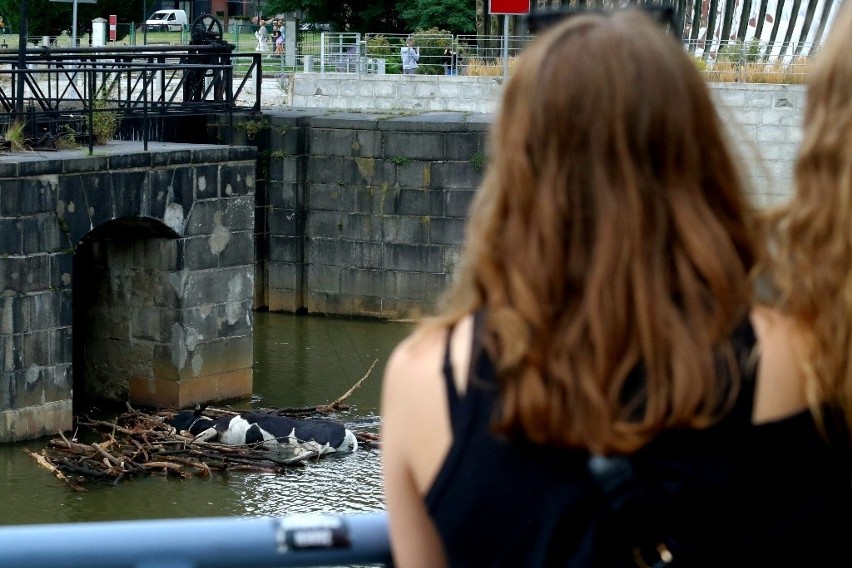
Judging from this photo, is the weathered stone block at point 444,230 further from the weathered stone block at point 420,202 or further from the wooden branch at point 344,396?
the wooden branch at point 344,396

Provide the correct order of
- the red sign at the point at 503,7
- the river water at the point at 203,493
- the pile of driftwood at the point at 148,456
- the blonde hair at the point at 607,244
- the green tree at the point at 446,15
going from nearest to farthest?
the blonde hair at the point at 607,244, the river water at the point at 203,493, the pile of driftwood at the point at 148,456, the red sign at the point at 503,7, the green tree at the point at 446,15

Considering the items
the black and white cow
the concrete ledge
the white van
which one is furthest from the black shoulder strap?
the white van

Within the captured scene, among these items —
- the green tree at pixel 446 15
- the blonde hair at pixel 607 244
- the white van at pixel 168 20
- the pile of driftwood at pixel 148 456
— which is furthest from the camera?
the white van at pixel 168 20

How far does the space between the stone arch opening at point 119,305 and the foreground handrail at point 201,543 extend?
32.4 ft

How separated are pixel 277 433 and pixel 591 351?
9243 mm

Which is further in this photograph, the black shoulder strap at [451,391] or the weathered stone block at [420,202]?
the weathered stone block at [420,202]

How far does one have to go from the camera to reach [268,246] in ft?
56.2

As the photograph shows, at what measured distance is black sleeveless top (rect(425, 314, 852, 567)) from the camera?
138 centimetres

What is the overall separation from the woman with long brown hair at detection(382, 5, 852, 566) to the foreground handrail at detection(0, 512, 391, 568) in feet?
1.20

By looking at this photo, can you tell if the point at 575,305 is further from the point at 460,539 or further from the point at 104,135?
the point at 104,135

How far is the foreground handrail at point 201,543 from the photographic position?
171cm

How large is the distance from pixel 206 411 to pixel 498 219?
10024 mm

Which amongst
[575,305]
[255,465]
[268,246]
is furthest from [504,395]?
[268,246]

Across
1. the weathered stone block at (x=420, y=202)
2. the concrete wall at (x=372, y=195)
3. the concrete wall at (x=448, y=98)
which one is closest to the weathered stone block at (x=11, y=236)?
the concrete wall at (x=372, y=195)
